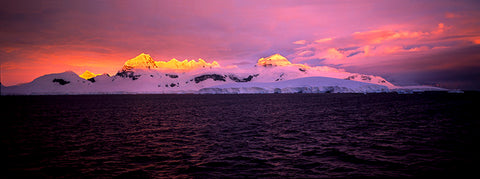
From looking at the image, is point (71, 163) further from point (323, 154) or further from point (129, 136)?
point (323, 154)

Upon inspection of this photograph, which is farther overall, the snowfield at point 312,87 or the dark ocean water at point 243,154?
the snowfield at point 312,87

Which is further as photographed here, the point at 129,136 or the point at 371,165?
the point at 129,136

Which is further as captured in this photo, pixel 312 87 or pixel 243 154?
pixel 312 87

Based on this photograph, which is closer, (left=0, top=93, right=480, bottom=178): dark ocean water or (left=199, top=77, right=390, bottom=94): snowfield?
(left=0, top=93, right=480, bottom=178): dark ocean water

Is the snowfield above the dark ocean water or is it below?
above

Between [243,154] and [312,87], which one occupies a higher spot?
[312,87]

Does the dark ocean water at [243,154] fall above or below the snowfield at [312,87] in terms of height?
below

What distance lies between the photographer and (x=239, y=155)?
1565 centimetres

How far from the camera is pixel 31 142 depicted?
20000mm

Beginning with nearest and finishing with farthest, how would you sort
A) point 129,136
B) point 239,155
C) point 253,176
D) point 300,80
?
point 253,176, point 239,155, point 129,136, point 300,80

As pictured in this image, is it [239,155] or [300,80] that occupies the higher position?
[300,80]

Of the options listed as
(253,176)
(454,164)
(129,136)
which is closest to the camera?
(253,176)

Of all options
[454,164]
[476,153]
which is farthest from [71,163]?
[476,153]

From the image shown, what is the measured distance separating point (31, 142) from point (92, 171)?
1143 cm
